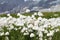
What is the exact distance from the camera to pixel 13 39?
10359 millimetres

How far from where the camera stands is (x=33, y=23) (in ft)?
32.9

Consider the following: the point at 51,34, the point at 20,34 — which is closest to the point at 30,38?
the point at 20,34

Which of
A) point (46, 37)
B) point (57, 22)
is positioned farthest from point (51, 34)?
point (57, 22)

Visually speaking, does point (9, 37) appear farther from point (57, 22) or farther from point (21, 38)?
point (57, 22)

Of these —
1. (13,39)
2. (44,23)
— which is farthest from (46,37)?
(13,39)

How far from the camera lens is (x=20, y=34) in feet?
34.8

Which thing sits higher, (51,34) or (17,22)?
(17,22)

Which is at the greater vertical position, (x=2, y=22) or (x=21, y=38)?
(x=2, y=22)

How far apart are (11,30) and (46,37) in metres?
1.53

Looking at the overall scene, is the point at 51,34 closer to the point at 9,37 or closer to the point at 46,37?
the point at 46,37

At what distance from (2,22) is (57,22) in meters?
2.20

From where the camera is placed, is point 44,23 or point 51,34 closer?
point 51,34

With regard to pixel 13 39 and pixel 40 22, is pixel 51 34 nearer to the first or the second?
pixel 40 22

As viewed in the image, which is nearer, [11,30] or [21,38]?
[21,38]
